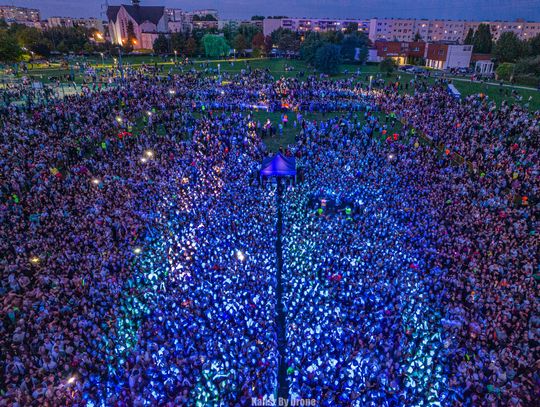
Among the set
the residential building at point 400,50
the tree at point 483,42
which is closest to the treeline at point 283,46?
the residential building at point 400,50

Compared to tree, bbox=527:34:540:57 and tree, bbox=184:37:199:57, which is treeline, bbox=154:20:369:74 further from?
tree, bbox=527:34:540:57

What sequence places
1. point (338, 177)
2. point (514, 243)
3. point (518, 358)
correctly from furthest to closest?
point (338, 177) → point (514, 243) → point (518, 358)

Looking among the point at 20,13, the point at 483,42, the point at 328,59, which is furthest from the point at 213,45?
the point at 20,13

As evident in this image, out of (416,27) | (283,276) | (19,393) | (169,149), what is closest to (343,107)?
(169,149)

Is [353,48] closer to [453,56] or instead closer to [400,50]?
[400,50]

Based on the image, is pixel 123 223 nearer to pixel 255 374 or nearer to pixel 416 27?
pixel 255 374

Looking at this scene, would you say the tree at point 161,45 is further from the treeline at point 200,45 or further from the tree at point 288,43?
the tree at point 288,43
